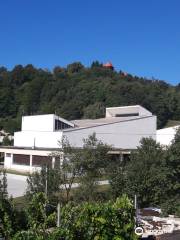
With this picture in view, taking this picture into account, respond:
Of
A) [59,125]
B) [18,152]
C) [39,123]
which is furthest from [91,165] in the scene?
[39,123]

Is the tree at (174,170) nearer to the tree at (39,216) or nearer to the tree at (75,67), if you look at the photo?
the tree at (39,216)

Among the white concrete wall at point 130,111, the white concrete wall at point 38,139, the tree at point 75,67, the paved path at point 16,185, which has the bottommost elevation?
the paved path at point 16,185

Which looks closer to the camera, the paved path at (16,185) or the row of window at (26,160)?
the paved path at (16,185)

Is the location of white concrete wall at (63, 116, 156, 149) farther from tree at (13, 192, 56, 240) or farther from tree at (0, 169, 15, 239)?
tree at (0, 169, 15, 239)

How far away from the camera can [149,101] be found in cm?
11456

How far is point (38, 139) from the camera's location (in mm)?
63688

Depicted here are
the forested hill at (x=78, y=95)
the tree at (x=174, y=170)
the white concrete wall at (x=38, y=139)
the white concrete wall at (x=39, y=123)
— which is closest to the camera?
the tree at (x=174, y=170)

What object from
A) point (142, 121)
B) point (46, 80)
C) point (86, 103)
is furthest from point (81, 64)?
point (142, 121)

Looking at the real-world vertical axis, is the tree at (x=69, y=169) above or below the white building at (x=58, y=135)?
below

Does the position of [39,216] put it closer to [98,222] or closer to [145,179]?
[98,222]

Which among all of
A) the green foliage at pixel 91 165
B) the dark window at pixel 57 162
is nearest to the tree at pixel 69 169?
the dark window at pixel 57 162

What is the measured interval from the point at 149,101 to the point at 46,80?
120 ft

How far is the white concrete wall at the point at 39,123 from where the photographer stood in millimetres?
63169

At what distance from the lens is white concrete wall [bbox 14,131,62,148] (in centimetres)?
5922
